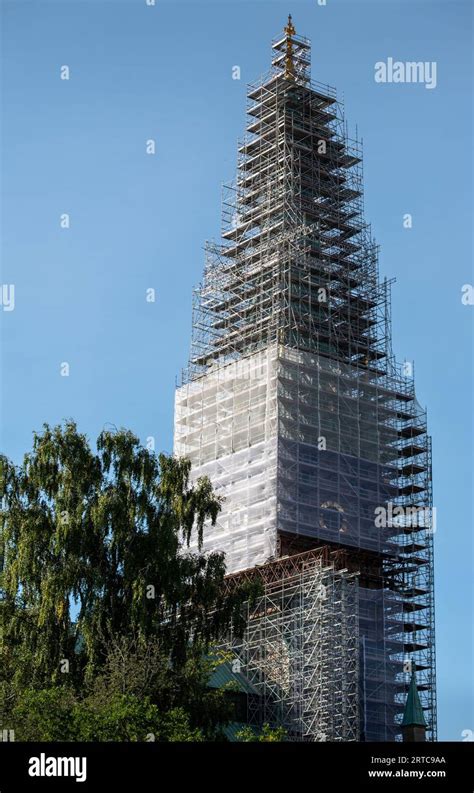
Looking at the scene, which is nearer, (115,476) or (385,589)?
(115,476)

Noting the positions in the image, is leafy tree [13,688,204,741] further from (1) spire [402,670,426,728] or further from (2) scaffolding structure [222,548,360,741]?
(1) spire [402,670,426,728]

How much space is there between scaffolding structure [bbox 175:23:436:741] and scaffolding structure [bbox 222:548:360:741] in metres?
3.38

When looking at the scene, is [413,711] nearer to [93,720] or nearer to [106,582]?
[106,582]

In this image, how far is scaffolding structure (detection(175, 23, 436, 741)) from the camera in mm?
77125

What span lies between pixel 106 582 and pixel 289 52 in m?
53.4

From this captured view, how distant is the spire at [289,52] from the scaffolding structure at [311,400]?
7.1 inches

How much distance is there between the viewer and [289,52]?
9562 centimetres

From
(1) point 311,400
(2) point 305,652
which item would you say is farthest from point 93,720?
(1) point 311,400

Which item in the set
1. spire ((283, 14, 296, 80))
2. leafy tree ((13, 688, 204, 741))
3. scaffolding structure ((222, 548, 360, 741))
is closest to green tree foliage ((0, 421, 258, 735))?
leafy tree ((13, 688, 204, 741))

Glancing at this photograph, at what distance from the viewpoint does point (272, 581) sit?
73.2 m
